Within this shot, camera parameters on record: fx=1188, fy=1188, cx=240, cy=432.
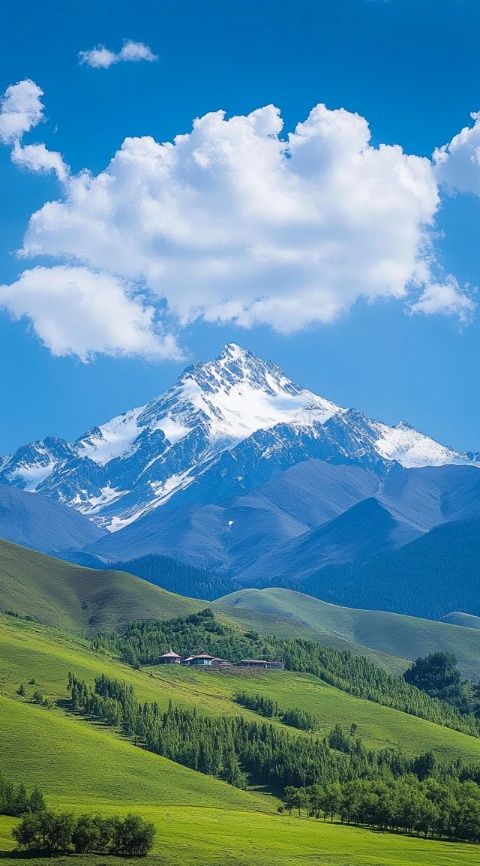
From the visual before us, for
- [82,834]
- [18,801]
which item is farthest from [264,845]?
[18,801]

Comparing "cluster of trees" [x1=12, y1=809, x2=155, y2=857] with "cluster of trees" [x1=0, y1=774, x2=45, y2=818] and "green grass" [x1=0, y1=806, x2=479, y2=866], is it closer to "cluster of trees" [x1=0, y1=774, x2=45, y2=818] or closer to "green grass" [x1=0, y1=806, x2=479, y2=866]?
"green grass" [x1=0, y1=806, x2=479, y2=866]

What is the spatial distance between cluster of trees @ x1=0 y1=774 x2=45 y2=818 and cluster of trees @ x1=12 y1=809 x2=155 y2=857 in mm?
6230

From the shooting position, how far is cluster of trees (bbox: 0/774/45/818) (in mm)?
150375

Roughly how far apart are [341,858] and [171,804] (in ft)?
137

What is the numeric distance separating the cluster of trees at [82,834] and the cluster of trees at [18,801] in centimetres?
623

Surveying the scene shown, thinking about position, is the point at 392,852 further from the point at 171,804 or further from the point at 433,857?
the point at 171,804

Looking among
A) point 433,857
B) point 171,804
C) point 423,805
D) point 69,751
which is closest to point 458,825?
point 423,805

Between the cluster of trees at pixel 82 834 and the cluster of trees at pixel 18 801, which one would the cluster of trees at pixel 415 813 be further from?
the cluster of trees at pixel 18 801

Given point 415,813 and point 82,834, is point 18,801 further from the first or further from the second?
point 415,813

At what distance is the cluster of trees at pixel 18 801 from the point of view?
15038cm

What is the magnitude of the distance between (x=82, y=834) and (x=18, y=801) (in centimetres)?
1674

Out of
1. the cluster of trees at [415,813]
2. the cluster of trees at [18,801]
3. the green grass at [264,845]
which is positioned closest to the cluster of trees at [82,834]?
the green grass at [264,845]

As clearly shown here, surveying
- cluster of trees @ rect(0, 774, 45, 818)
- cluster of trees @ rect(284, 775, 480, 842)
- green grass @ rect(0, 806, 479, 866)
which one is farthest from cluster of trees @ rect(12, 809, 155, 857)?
cluster of trees @ rect(284, 775, 480, 842)

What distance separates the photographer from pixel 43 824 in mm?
139500
